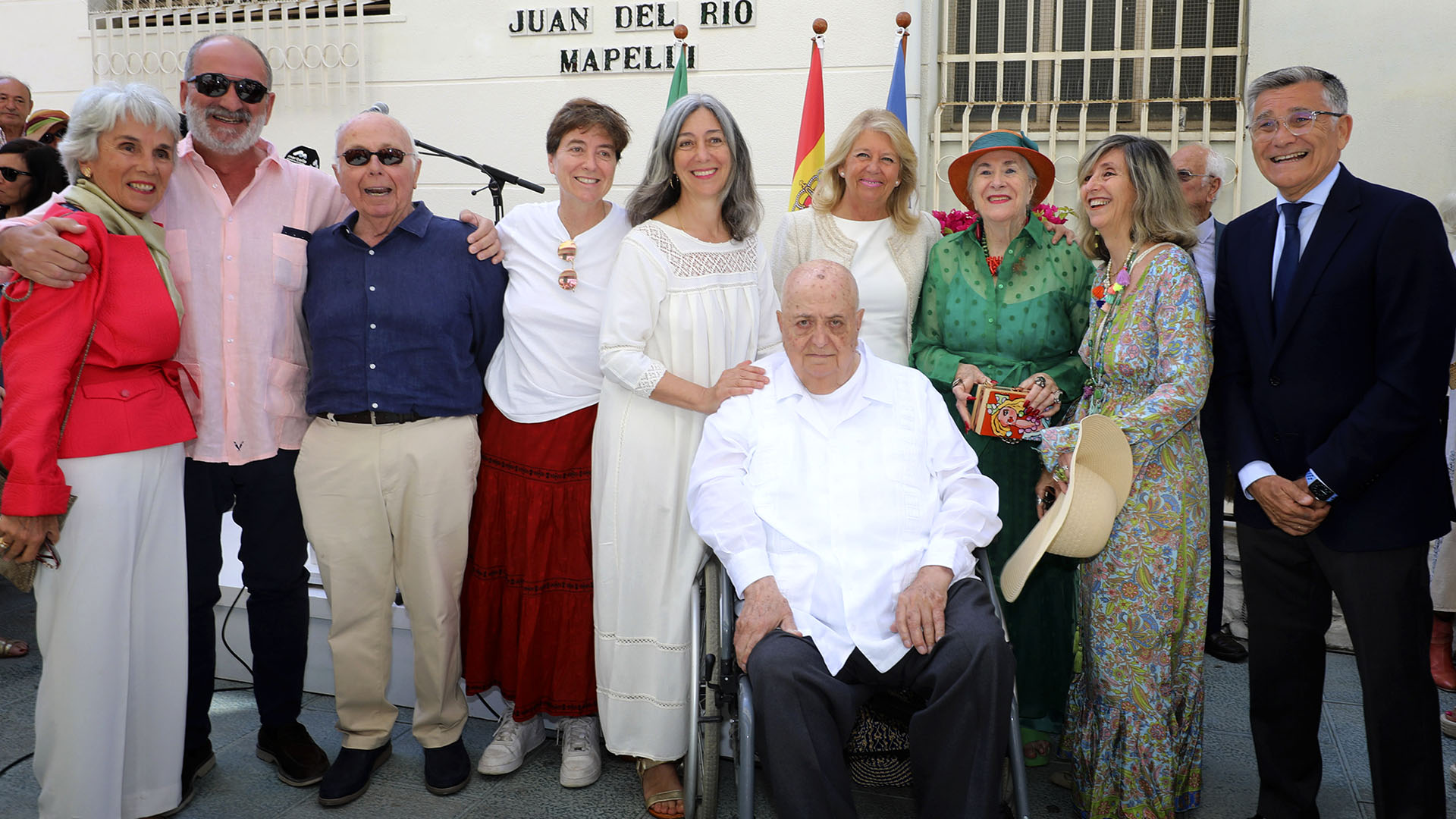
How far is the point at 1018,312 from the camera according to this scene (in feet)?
9.05

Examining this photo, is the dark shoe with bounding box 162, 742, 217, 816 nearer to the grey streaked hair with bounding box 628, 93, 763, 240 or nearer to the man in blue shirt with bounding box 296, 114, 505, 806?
the man in blue shirt with bounding box 296, 114, 505, 806

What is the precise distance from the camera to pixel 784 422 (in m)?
2.44

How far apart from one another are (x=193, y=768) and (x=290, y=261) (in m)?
1.43

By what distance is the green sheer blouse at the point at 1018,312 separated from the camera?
108 inches

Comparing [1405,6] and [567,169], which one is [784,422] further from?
[1405,6]

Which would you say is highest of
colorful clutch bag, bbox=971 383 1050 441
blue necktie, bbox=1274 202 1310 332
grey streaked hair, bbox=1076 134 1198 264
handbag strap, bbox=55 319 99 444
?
grey streaked hair, bbox=1076 134 1198 264

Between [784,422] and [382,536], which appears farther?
[382,536]

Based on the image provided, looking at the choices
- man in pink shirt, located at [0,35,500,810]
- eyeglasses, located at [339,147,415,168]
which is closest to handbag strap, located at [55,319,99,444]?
man in pink shirt, located at [0,35,500,810]

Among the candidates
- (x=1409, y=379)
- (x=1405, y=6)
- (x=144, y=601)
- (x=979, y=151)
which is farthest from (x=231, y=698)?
(x=1405, y=6)

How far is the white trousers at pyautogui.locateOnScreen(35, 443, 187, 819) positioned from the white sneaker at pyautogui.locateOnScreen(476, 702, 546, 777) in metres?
0.88

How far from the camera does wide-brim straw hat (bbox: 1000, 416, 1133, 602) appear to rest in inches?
91.4

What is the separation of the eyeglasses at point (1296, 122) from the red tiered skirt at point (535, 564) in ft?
5.94

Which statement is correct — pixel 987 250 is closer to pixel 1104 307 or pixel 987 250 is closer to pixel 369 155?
Result: pixel 1104 307

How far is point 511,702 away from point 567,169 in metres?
1.57
